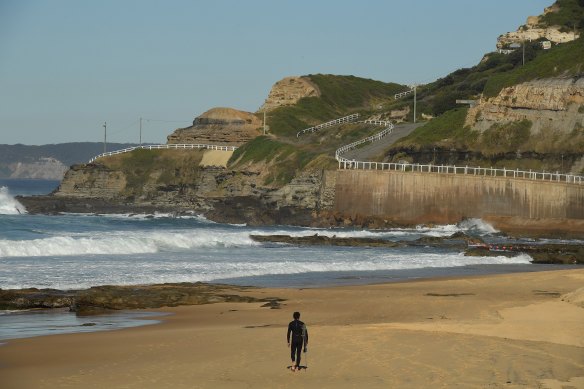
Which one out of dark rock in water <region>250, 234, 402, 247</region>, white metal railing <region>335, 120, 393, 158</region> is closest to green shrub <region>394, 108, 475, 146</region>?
white metal railing <region>335, 120, 393, 158</region>

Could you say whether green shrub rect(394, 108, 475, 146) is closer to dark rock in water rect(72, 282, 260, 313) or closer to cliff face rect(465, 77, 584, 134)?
cliff face rect(465, 77, 584, 134)

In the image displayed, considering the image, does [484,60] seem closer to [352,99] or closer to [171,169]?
[352,99]

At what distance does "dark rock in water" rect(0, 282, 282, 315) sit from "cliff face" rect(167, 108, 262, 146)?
81086 millimetres

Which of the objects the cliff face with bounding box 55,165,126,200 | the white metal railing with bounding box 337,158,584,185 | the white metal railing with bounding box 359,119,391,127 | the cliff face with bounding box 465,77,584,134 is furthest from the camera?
the cliff face with bounding box 55,165,126,200

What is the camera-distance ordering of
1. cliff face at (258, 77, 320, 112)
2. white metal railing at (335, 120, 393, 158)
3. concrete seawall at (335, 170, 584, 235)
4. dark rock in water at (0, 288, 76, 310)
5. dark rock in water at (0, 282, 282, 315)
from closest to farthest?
dark rock in water at (0, 288, 76, 310) → dark rock in water at (0, 282, 282, 315) → concrete seawall at (335, 170, 584, 235) → white metal railing at (335, 120, 393, 158) → cliff face at (258, 77, 320, 112)

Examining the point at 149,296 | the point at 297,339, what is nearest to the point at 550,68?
the point at 149,296

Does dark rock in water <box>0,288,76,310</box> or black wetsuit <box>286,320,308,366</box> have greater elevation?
black wetsuit <box>286,320,308,366</box>

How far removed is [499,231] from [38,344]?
Answer: 45046 mm

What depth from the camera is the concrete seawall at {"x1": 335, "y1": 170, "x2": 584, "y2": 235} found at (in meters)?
62.0

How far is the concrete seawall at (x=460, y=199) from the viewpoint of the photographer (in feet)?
203

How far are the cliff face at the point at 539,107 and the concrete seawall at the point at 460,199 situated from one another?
1046 cm

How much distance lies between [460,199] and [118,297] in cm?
4034

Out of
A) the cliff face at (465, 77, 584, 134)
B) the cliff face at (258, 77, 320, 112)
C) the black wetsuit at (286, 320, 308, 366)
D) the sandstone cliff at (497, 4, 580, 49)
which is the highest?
the sandstone cliff at (497, 4, 580, 49)

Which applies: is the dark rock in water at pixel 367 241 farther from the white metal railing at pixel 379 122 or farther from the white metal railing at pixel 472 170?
the white metal railing at pixel 379 122
